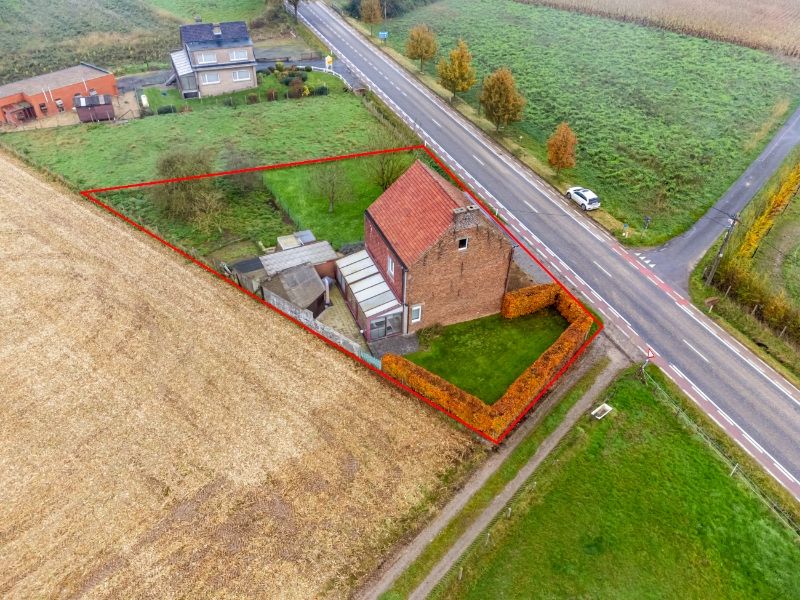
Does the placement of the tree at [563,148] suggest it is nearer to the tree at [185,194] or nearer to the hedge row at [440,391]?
the hedge row at [440,391]

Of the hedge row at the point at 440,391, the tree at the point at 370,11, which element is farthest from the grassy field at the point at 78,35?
the hedge row at the point at 440,391

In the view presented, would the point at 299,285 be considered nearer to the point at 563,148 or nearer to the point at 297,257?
the point at 297,257

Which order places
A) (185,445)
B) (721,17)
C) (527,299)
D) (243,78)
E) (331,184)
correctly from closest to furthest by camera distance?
(185,445) → (527,299) → (331,184) → (243,78) → (721,17)

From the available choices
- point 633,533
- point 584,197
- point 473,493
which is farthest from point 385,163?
point 633,533

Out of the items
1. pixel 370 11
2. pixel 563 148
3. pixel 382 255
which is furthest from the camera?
pixel 370 11

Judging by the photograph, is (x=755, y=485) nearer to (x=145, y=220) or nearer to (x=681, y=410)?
(x=681, y=410)

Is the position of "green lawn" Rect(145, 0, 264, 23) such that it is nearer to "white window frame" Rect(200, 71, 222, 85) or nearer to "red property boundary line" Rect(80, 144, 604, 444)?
"white window frame" Rect(200, 71, 222, 85)

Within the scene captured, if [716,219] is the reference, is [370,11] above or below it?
above
